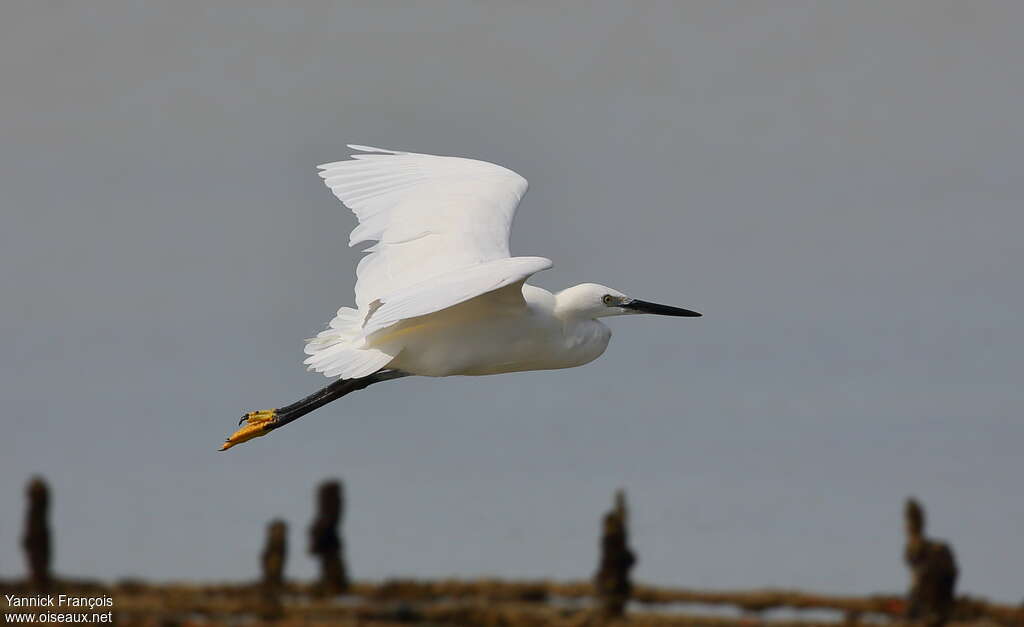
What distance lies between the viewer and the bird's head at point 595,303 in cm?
1374

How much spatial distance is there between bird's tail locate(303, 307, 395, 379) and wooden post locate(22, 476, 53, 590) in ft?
97.4

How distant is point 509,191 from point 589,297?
6.40 feet

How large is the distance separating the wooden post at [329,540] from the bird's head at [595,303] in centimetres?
2719

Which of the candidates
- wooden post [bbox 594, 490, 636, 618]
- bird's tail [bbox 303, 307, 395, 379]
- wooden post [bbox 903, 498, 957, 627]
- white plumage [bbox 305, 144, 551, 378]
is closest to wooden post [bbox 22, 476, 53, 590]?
wooden post [bbox 594, 490, 636, 618]

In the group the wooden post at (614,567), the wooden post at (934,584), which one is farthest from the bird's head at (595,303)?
the wooden post at (614,567)

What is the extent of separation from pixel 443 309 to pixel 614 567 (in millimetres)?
24079

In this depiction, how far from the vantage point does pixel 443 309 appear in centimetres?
1216

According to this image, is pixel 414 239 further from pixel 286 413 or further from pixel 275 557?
pixel 275 557

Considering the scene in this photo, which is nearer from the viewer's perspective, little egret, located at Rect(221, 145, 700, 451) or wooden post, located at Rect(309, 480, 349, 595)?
little egret, located at Rect(221, 145, 700, 451)

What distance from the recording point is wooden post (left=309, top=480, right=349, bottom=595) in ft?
132

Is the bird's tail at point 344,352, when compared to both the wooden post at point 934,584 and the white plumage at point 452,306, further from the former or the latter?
the wooden post at point 934,584

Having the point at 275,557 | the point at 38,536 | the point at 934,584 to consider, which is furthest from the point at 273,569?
the point at 934,584

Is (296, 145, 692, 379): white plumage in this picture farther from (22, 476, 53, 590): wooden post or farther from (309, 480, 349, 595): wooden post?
(22, 476, 53, 590): wooden post

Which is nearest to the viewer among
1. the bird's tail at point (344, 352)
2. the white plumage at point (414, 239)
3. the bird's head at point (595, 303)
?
the white plumage at point (414, 239)
